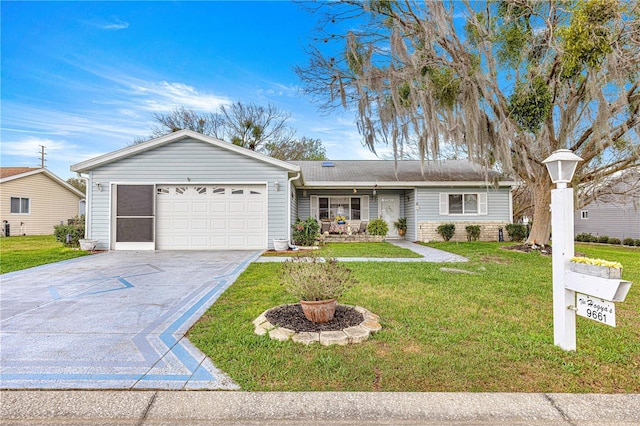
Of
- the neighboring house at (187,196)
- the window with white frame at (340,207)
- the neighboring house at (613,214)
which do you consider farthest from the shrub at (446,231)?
the neighboring house at (613,214)

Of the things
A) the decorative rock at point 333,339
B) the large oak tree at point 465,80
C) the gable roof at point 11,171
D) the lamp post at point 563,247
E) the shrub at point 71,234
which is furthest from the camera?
the gable roof at point 11,171

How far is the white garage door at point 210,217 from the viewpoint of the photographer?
1030 centimetres

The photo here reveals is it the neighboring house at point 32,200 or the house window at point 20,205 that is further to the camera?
the house window at point 20,205

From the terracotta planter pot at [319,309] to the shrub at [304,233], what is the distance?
25.0 ft

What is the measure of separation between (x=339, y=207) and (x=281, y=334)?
11853 mm

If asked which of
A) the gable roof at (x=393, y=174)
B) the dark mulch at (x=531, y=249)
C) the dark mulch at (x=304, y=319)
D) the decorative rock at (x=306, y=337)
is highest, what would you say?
the gable roof at (x=393, y=174)

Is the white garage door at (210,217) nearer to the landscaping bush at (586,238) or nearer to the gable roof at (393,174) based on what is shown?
the gable roof at (393,174)

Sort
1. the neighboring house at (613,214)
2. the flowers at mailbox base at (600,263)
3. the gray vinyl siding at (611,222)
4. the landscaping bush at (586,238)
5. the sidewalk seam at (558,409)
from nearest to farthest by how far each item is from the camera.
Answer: the sidewalk seam at (558,409) < the flowers at mailbox base at (600,263) < the neighboring house at (613,214) < the gray vinyl siding at (611,222) < the landscaping bush at (586,238)

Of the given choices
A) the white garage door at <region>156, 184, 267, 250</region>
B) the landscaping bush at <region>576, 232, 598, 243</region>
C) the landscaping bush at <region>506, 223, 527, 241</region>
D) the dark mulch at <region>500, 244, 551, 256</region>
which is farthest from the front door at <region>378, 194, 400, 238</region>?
the landscaping bush at <region>576, 232, 598, 243</region>

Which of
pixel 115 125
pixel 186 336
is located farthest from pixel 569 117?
pixel 115 125

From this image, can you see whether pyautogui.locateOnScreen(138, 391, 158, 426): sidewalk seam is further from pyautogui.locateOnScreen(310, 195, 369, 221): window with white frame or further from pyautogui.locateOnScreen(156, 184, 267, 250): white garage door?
pyautogui.locateOnScreen(310, 195, 369, 221): window with white frame

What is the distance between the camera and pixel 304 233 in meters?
10.9

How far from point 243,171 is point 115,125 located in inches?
486

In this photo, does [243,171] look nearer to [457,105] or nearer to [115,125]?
[457,105]
